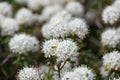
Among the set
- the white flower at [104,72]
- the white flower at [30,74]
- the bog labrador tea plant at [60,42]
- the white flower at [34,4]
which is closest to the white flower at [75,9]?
the bog labrador tea plant at [60,42]

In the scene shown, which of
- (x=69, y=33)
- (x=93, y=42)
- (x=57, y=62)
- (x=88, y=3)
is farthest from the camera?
(x=88, y=3)

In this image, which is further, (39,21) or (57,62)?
(39,21)

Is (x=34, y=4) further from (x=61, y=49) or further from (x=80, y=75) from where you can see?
(x=80, y=75)

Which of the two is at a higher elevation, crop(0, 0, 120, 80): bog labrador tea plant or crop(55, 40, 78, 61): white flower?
crop(55, 40, 78, 61): white flower

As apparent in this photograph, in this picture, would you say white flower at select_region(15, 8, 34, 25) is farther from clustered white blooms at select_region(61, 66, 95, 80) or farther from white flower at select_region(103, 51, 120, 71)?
clustered white blooms at select_region(61, 66, 95, 80)

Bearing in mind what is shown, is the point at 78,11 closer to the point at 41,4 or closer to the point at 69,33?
the point at 41,4

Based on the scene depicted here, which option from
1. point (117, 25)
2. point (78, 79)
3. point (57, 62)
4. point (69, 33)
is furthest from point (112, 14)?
point (78, 79)

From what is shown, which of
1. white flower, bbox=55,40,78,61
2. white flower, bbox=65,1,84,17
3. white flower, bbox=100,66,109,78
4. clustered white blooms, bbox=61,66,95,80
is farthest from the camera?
white flower, bbox=65,1,84,17

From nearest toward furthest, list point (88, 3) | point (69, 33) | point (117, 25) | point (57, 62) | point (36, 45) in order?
1. point (57, 62)
2. point (69, 33)
3. point (36, 45)
4. point (117, 25)
5. point (88, 3)

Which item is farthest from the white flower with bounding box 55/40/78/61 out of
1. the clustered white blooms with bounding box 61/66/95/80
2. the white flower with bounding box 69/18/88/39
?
the white flower with bounding box 69/18/88/39
